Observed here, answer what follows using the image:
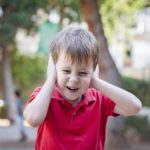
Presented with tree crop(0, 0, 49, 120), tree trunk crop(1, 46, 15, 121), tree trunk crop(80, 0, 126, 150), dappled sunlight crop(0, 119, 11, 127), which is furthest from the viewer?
tree trunk crop(1, 46, 15, 121)

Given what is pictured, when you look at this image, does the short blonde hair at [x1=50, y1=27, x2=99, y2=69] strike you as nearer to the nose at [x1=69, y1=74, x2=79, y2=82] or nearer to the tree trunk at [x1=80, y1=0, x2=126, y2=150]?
the nose at [x1=69, y1=74, x2=79, y2=82]

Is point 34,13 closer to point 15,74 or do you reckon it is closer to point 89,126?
point 15,74

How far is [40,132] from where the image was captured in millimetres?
2428

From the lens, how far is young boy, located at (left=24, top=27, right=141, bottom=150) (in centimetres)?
231

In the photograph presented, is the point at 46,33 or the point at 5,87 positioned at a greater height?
the point at 46,33

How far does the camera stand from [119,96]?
241cm

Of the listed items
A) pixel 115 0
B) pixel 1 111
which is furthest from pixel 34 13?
pixel 1 111

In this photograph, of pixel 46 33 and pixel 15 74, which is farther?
pixel 15 74

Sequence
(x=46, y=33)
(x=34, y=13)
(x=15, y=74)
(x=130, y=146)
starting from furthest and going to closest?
1. (x=15, y=74)
2. (x=34, y=13)
3. (x=46, y=33)
4. (x=130, y=146)

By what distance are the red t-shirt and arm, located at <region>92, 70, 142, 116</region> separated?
0.29ft

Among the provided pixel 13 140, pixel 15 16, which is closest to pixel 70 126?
pixel 13 140

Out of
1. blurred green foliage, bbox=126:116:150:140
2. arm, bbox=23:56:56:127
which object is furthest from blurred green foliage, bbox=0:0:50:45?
arm, bbox=23:56:56:127

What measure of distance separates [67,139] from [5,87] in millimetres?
19928

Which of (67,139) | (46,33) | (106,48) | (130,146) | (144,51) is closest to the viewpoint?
(67,139)
